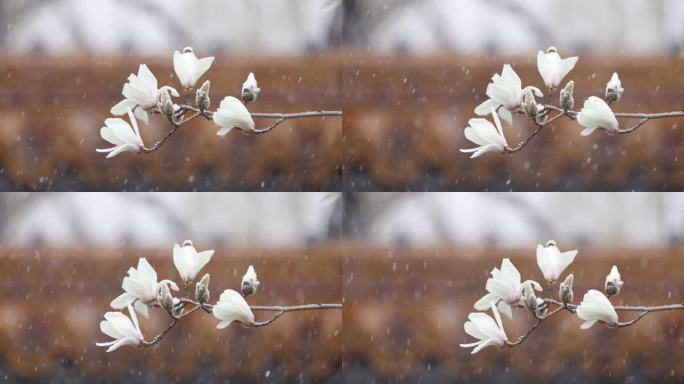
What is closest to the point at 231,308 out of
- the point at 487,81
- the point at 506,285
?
the point at 506,285

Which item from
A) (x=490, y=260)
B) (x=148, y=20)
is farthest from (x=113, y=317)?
(x=490, y=260)

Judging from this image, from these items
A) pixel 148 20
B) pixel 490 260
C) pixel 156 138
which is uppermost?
pixel 148 20

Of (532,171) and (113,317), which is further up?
(532,171)

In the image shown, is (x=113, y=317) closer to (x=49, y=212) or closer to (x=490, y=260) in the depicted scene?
(x=49, y=212)

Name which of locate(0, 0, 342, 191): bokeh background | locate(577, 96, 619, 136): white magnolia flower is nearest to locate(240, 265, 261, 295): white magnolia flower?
locate(0, 0, 342, 191): bokeh background

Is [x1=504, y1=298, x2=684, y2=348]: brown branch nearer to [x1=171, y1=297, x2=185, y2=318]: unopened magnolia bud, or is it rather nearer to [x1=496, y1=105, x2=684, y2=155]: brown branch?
[x1=496, y1=105, x2=684, y2=155]: brown branch

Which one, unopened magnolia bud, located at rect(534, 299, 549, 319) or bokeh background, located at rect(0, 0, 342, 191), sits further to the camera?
bokeh background, located at rect(0, 0, 342, 191)
